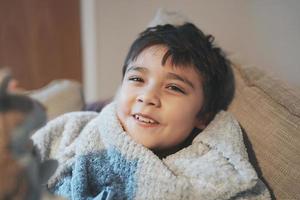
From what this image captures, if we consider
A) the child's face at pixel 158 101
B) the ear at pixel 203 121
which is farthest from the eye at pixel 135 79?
the ear at pixel 203 121

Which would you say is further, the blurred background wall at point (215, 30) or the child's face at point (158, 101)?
the blurred background wall at point (215, 30)

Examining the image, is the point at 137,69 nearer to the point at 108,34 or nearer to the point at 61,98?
the point at 61,98

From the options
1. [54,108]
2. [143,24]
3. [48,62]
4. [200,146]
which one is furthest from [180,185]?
[48,62]

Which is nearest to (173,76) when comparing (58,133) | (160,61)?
(160,61)

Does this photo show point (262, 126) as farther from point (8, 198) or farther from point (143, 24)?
point (143, 24)

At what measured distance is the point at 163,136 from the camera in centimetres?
92

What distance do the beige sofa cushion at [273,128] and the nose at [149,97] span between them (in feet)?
0.72

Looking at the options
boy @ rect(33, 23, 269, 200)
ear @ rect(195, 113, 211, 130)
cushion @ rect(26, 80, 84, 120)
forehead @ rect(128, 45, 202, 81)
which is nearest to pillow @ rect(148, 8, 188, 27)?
boy @ rect(33, 23, 269, 200)

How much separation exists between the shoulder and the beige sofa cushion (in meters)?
0.41

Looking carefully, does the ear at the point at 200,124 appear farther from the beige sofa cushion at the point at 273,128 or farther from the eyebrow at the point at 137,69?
the eyebrow at the point at 137,69

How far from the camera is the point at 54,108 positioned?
49.2 inches

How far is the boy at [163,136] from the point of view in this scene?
2.67 ft

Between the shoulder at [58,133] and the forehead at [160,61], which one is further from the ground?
the forehead at [160,61]

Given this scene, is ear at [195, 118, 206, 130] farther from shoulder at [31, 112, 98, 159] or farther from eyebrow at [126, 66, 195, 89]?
shoulder at [31, 112, 98, 159]
